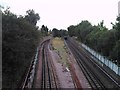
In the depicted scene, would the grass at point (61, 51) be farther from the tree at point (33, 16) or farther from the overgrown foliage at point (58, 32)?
the overgrown foliage at point (58, 32)

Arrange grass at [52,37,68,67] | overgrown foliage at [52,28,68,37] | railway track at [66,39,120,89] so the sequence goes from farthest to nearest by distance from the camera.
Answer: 1. overgrown foliage at [52,28,68,37]
2. grass at [52,37,68,67]
3. railway track at [66,39,120,89]

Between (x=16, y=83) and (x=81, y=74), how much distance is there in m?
12.3

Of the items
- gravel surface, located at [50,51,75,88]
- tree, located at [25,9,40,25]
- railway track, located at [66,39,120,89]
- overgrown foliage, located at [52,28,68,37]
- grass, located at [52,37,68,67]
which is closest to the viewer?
railway track, located at [66,39,120,89]

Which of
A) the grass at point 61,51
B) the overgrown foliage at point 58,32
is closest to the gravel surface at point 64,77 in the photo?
the grass at point 61,51

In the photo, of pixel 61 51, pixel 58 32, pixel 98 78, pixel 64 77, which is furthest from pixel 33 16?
Answer: pixel 98 78

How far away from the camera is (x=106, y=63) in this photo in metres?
48.5

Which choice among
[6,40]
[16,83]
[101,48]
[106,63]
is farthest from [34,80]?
[101,48]

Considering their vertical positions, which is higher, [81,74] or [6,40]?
[6,40]

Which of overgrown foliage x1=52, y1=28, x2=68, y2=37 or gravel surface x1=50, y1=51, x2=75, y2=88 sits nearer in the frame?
gravel surface x1=50, y1=51, x2=75, y2=88

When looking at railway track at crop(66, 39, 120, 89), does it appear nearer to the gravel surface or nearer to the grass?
the gravel surface

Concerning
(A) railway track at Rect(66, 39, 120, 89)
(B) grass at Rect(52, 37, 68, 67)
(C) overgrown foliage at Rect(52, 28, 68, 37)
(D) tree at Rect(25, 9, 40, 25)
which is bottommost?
(A) railway track at Rect(66, 39, 120, 89)

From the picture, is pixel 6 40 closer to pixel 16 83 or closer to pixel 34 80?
pixel 16 83

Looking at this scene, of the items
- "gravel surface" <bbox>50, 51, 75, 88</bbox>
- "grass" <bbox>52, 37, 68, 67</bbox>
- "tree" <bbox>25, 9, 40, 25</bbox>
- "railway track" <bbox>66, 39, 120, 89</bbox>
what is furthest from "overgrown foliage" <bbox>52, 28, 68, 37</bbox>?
"railway track" <bbox>66, 39, 120, 89</bbox>

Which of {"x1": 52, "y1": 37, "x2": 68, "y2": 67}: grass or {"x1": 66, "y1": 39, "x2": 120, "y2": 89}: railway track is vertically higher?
{"x1": 52, "y1": 37, "x2": 68, "y2": 67}: grass
